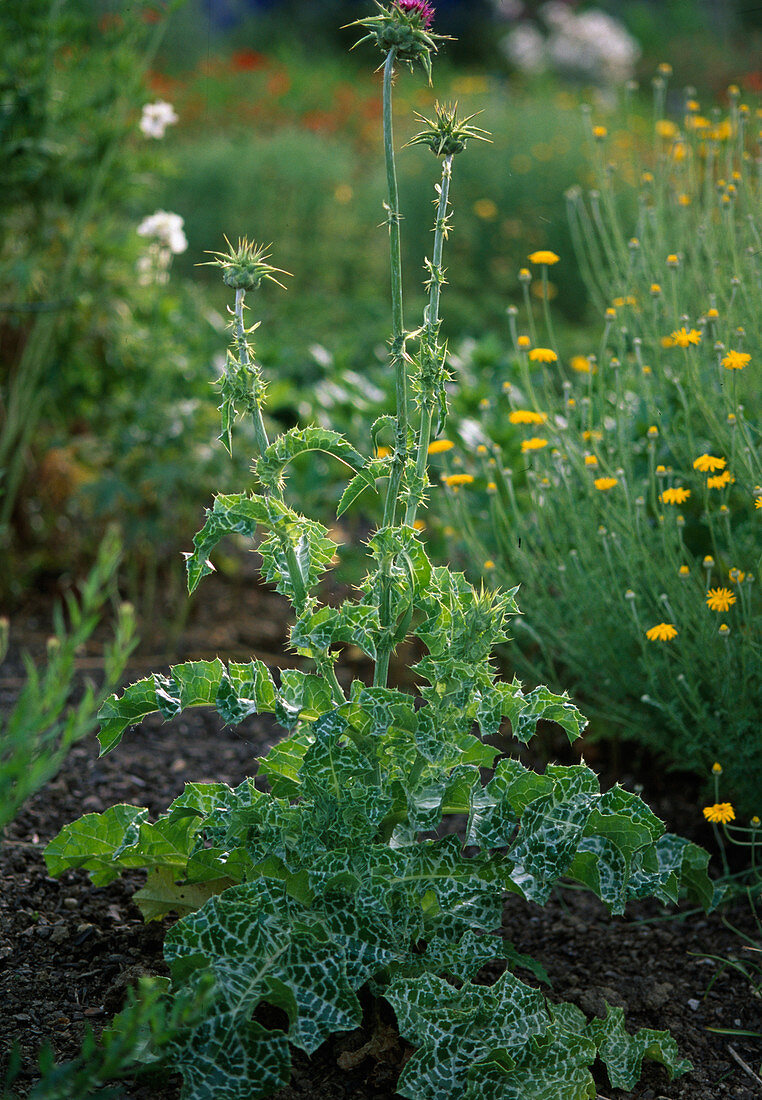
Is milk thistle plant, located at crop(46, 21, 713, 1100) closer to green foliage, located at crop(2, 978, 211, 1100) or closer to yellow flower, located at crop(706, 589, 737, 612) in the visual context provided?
green foliage, located at crop(2, 978, 211, 1100)

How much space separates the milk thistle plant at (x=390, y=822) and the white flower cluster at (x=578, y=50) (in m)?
12.1

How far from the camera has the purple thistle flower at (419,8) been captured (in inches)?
59.4

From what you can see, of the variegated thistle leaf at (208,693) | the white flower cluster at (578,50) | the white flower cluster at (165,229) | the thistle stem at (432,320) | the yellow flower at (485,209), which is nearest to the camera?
the thistle stem at (432,320)

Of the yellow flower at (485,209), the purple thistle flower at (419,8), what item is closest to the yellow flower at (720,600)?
the purple thistle flower at (419,8)

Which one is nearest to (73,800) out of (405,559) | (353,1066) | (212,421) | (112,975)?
(112,975)

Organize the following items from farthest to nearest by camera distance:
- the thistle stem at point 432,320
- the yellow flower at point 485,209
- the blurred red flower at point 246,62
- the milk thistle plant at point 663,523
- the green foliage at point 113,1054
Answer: the blurred red flower at point 246,62 → the yellow flower at point 485,209 → the milk thistle plant at point 663,523 → the thistle stem at point 432,320 → the green foliage at point 113,1054

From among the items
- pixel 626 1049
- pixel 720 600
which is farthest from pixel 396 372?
pixel 626 1049

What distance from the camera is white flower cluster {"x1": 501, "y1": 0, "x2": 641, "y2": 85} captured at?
13008 mm

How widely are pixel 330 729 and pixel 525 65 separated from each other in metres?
14.2

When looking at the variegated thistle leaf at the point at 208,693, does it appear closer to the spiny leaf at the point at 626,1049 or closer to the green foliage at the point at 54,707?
the green foliage at the point at 54,707

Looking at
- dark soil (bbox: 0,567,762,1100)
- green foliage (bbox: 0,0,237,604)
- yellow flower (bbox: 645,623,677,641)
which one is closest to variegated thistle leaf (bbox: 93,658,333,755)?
dark soil (bbox: 0,567,762,1100)

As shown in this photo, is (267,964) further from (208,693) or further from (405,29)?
(405,29)

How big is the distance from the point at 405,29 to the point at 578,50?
43.4ft

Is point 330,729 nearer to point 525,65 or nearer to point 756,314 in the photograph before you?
point 756,314
